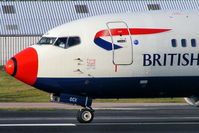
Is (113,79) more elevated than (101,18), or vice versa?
(101,18)

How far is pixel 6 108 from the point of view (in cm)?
3588

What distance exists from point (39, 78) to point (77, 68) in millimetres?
1373

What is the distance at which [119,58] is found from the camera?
27.6 m

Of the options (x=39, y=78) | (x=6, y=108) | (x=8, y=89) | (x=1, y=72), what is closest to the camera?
(x=39, y=78)

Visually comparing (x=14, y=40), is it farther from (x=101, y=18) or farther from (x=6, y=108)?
(x=101, y=18)

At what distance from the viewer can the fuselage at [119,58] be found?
89.8 feet

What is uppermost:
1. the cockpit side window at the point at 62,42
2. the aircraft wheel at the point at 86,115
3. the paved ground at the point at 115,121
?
the cockpit side window at the point at 62,42

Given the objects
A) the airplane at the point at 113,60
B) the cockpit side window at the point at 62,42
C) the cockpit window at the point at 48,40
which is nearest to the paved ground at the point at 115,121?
the airplane at the point at 113,60

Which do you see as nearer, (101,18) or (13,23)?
(101,18)

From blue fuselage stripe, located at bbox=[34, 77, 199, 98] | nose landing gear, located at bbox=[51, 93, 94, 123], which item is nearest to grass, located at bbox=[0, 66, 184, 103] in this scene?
blue fuselage stripe, located at bbox=[34, 77, 199, 98]

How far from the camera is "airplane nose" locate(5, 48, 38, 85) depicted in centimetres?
2681

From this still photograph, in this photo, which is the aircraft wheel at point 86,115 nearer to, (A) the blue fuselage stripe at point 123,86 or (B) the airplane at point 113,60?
(B) the airplane at point 113,60

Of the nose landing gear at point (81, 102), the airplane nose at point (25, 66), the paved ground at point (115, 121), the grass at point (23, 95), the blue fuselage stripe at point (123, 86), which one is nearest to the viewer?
the paved ground at point (115, 121)

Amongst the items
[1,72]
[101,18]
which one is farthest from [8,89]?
[101,18]
